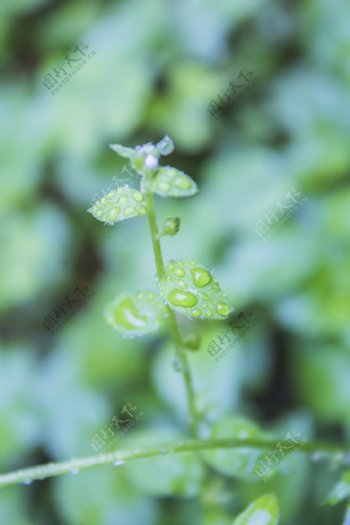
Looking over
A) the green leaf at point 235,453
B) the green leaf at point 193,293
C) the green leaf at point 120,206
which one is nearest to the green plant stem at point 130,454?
the green leaf at point 235,453

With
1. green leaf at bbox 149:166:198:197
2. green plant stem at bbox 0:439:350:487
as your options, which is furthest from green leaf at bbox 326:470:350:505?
green leaf at bbox 149:166:198:197

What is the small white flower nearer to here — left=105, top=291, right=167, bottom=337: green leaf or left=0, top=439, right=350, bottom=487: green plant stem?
left=105, top=291, right=167, bottom=337: green leaf

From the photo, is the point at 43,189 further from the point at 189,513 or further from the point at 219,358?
the point at 189,513

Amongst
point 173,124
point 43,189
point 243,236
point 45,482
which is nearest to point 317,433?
point 243,236

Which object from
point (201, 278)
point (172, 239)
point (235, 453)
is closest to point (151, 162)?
point (201, 278)

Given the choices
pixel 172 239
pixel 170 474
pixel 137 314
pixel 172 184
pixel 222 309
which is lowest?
pixel 172 239

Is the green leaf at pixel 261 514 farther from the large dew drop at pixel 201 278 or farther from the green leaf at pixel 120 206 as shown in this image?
the green leaf at pixel 120 206

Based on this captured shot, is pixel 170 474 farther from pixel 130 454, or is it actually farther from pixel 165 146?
pixel 165 146
